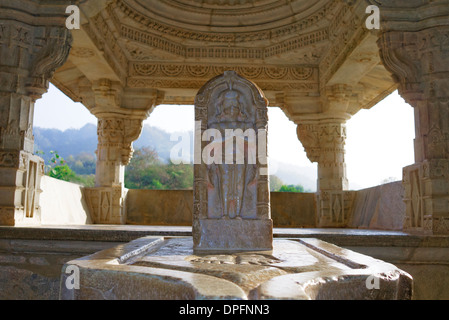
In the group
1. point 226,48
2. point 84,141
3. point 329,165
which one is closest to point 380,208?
point 329,165

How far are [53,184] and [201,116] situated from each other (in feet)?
15.4

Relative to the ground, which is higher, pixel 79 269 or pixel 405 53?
pixel 405 53

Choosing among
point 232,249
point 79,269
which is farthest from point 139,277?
point 232,249

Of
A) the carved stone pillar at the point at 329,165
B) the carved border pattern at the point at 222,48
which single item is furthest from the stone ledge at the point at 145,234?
the carved border pattern at the point at 222,48

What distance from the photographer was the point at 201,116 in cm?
393

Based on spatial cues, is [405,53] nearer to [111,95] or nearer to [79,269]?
[79,269]

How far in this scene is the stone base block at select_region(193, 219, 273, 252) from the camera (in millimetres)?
3691

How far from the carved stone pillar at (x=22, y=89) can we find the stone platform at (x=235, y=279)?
3.12 metres

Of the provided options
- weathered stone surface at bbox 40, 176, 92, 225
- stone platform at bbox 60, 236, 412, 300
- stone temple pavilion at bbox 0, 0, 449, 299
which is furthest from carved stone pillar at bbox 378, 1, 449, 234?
weathered stone surface at bbox 40, 176, 92, 225

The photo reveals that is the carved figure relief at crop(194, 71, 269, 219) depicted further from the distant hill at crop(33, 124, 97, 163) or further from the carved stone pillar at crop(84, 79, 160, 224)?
the distant hill at crop(33, 124, 97, 163)

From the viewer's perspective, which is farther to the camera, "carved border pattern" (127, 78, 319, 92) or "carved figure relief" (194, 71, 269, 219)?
"carved border pattern" (127, 78, 319, 92)

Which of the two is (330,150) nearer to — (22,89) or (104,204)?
(104,204)

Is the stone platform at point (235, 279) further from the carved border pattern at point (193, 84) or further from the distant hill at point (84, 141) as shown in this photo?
the distant hill at point (84, 141)

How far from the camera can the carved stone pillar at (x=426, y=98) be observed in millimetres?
5062
